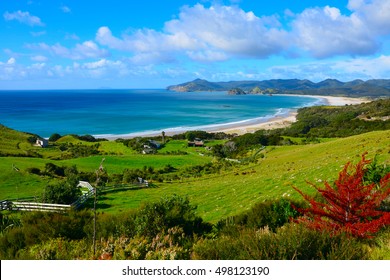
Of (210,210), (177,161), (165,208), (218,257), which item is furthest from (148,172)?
(218,257)

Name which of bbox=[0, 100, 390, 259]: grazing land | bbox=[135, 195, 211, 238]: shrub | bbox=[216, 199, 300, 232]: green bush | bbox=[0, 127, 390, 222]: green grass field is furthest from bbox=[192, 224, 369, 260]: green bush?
bbox=[0, 127, 390, 222]: green grass field

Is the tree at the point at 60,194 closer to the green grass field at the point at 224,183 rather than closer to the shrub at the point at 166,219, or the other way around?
the green grass field at the point at 224,183

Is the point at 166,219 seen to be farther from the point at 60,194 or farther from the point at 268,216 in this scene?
the point at 60,194

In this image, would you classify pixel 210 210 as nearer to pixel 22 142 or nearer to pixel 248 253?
pixel 248 253

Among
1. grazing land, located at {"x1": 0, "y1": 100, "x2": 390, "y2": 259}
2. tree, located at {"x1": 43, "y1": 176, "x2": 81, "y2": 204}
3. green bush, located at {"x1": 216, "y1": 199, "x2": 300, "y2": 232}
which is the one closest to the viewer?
grazing land, located at {"x1": 0, "y1": 100, "x2": 390, "y2": 259}

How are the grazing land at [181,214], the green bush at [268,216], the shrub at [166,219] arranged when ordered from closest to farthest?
the grazing land at [181,214] < the shrub at [166,219] < the green bush at [268,216]

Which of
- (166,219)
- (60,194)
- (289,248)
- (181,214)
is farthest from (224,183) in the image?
(289,248)

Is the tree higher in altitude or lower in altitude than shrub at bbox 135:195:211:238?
lower

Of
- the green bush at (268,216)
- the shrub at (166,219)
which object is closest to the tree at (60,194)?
the shrub at (166,219)

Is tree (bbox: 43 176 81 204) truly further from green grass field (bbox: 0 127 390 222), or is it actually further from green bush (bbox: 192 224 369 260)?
green bush (bbox: 192 224 369 260)

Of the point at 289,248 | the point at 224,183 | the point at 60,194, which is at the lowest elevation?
the point at 224,183

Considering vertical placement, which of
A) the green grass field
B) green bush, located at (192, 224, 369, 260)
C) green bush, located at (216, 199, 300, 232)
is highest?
green bush, located at (192, 224, 369, 260)

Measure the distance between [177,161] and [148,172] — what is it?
8297 mm

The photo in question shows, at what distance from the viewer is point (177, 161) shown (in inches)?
1973
